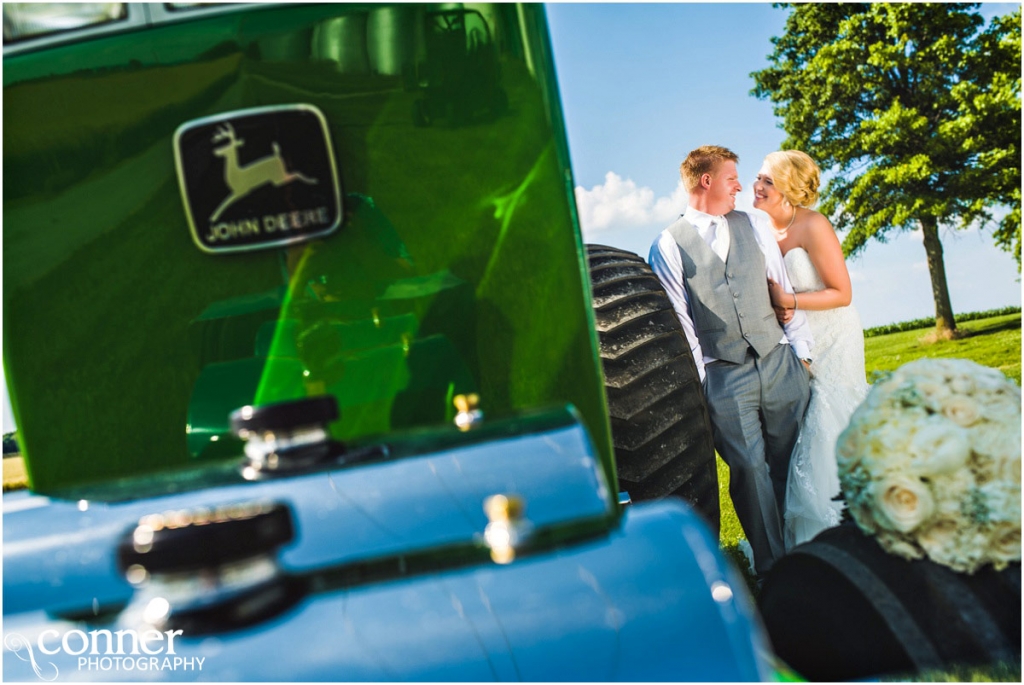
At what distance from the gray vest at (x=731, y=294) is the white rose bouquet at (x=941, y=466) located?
6.13 feet

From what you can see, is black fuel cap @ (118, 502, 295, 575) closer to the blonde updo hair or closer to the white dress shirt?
the white dress shirt

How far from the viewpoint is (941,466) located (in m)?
1.85

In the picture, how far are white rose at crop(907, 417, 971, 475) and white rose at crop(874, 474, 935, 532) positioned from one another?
5 centimetres

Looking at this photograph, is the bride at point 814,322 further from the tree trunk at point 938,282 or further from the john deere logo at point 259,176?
the tree trunk at point 938,282

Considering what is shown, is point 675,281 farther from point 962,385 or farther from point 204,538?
point 204,538

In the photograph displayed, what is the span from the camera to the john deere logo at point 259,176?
183 cm

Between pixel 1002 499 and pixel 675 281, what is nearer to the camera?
pixel 1002 499

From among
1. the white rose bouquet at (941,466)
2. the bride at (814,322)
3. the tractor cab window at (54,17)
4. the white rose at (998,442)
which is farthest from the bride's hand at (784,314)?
the tractor cab window at (54,17)

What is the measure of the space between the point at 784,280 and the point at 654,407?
4.80ft

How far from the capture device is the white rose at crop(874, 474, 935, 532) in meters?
1.79

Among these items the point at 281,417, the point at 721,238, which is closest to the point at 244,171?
the point at 281,417

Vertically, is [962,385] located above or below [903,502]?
above

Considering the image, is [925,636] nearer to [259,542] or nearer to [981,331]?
[259,542]

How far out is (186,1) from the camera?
1.85 m
